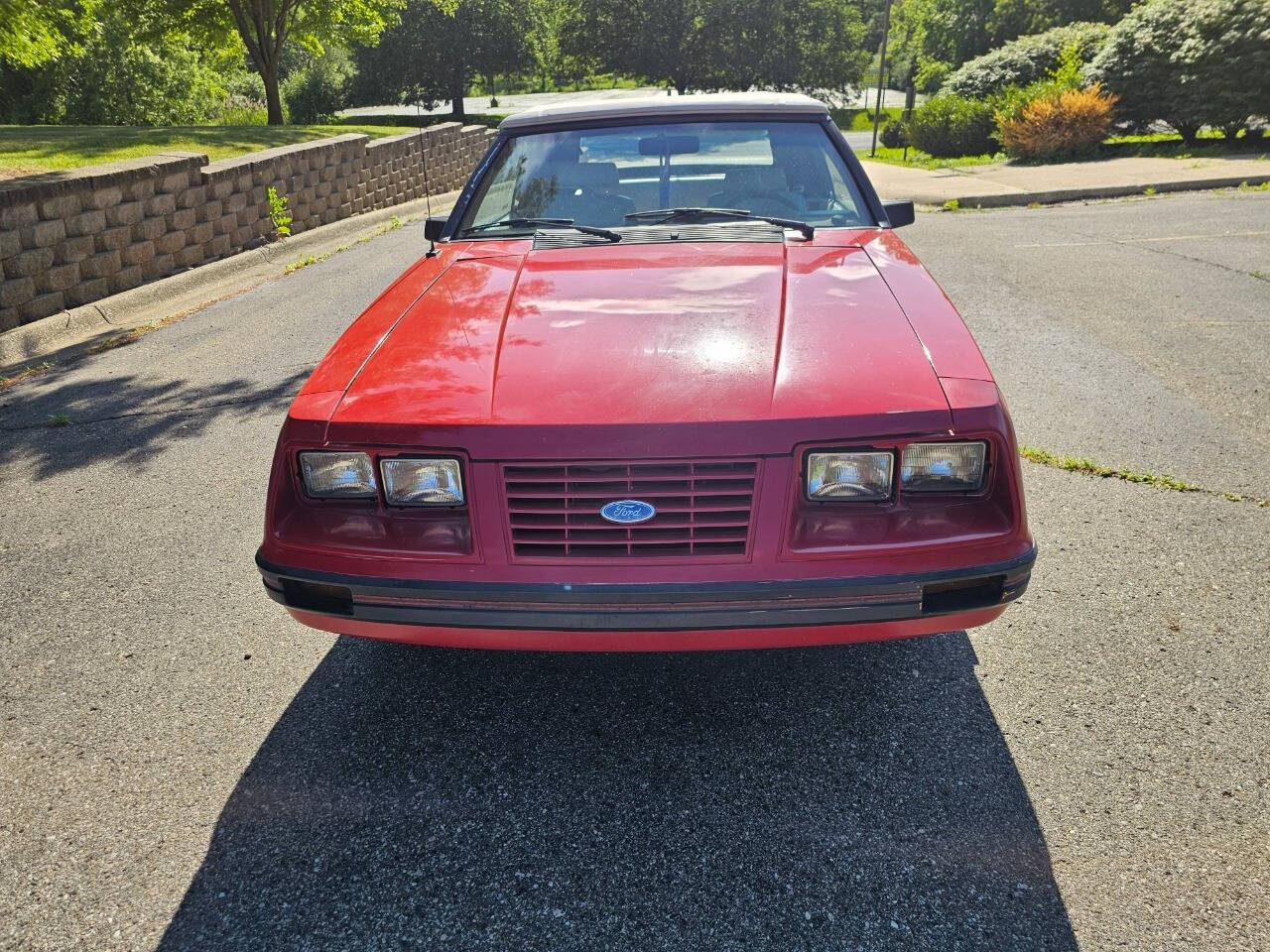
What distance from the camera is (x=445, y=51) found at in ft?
151

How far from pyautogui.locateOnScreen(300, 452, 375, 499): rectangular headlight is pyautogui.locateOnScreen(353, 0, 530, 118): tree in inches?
1834

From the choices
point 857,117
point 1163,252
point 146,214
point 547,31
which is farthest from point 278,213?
point 547,31

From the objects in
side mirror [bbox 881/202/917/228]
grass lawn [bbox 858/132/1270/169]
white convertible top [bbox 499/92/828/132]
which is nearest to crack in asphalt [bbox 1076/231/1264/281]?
side mirror [bbox 881/202/917/228]

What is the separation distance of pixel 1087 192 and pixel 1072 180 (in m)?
1.13

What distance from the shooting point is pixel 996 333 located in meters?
6.68

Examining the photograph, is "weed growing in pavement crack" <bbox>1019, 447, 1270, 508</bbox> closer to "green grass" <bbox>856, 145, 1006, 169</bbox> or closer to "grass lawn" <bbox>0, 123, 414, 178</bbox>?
"grass lawn" <bbox>0, 123, 414, 178</bbox>

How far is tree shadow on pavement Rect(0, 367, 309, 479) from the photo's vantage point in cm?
503

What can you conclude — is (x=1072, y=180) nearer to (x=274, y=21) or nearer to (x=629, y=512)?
(x=629, y=512)

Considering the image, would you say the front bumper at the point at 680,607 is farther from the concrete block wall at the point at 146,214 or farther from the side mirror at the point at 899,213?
the concrete block wall at the point at 146,214

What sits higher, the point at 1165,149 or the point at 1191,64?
the point at 1191,64

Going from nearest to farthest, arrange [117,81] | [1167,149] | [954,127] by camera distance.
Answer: [1167,149], [954,127], [117,81]

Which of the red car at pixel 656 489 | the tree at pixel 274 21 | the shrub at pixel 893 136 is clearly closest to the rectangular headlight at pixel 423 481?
the red car at pixel 656 489

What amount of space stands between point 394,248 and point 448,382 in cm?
938

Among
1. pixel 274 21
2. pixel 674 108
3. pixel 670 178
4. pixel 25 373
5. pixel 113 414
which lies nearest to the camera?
pixel 670 178
